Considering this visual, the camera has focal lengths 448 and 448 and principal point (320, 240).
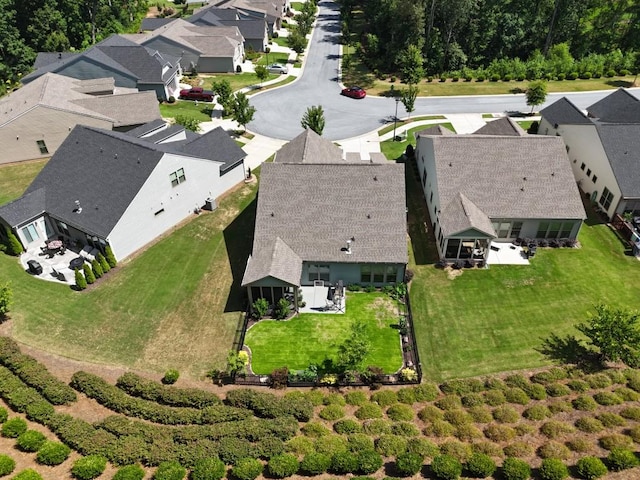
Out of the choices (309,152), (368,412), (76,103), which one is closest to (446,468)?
Answer: (368,412)

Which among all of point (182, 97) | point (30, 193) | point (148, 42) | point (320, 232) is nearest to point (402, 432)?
point (320, 232)

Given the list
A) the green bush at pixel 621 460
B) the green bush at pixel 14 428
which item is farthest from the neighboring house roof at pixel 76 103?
the green bush at pixel 621 460

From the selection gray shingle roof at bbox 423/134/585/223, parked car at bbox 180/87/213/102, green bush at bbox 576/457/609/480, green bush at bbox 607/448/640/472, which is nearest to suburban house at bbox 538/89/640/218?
gray shingle roof at bbox 423/134/585/223

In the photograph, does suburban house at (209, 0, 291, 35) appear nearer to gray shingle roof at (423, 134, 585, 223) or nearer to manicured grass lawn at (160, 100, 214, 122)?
manicured grass lawn at (160, 100, 214, 122)

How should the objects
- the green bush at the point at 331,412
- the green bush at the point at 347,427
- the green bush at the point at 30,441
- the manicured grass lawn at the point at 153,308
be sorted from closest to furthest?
the green bush at the point at 30,441 < the green bush at the point at 347,427 < the green bush at the point at 331,412 < the manicured grass lawn at the point at 153,308

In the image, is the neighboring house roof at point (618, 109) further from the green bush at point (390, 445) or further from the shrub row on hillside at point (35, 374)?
the shrub row on hillside at point (35, 374)

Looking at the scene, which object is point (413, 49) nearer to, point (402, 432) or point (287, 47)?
point (287, 47)

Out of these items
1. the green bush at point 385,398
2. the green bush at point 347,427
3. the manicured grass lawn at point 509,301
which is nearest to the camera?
the green bush at point 347,427
